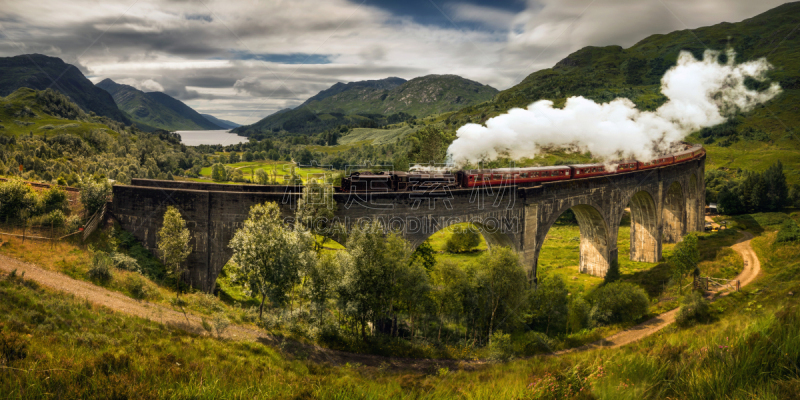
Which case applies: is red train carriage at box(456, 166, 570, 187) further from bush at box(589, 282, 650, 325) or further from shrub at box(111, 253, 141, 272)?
shrub at box(111, 253, 141, 272)

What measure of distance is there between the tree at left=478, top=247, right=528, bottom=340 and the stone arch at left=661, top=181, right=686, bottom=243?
42837 millimetres

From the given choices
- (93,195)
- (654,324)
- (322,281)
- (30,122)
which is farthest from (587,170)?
(30,122)

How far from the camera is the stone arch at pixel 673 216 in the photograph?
2229 inches

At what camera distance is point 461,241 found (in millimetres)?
60844

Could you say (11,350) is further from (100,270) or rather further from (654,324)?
(654,324)

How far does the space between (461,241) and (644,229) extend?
2425 cm

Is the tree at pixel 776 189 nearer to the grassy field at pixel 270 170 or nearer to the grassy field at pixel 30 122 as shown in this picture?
the grassy field at pixel 270 170

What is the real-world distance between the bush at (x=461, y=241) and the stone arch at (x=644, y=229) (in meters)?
21.3

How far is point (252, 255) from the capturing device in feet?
68.1

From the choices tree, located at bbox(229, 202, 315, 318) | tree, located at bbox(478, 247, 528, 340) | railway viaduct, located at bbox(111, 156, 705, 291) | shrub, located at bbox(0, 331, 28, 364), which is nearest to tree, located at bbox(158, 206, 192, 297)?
railway viaduct, located at bbox(111, 156, 705, 291)

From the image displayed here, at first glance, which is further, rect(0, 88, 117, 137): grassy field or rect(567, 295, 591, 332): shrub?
rect(0, 88, 117, 137): grassy field

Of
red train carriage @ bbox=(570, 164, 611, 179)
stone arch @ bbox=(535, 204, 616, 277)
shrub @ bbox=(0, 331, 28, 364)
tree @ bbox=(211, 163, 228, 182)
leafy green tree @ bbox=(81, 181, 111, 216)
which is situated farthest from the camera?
tree @ bbox=(211, 163, 228, 182)

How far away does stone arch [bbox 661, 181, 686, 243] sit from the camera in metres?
56.6

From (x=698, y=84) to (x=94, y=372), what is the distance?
9000 centimetres
